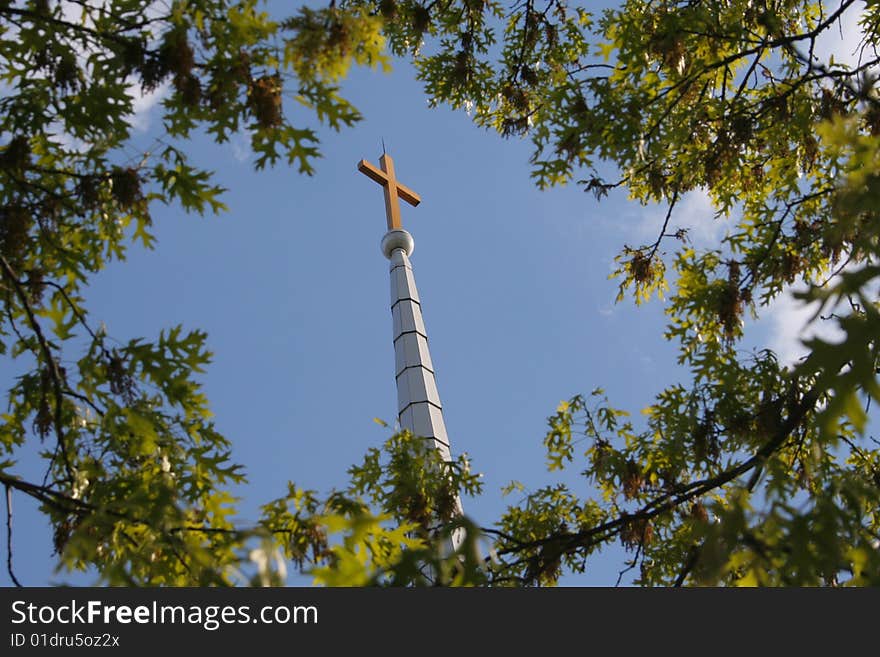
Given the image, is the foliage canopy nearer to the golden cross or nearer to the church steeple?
the church steeple

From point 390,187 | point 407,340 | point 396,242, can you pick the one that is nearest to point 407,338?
point 407,340

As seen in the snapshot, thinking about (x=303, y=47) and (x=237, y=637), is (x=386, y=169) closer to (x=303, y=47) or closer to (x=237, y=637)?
(x=303, y=47)

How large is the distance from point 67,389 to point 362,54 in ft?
9.17

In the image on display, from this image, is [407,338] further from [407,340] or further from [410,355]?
[410,355]

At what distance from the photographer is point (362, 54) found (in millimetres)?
5496

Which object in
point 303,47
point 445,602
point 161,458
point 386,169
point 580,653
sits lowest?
point 580,653

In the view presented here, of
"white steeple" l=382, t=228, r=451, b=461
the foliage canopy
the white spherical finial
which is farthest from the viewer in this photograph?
the white spherical finial

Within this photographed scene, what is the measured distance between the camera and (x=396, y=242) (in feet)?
58.7

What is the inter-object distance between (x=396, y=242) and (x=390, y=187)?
1.91 meters

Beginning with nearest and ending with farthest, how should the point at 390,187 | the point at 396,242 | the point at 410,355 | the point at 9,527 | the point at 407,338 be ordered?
the point at 9,527
the point at 410,355
the point at 407,338
the point at 396,242
the point at 390,187

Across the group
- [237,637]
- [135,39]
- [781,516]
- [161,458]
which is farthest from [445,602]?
[135,39]

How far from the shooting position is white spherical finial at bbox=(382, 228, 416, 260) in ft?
58.8

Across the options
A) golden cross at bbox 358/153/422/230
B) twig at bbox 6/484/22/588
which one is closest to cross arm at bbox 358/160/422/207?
golden cross at bbox 358/153/422/230

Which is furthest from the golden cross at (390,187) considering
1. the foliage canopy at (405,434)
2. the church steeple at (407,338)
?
the foliage canopy at (405,434)
